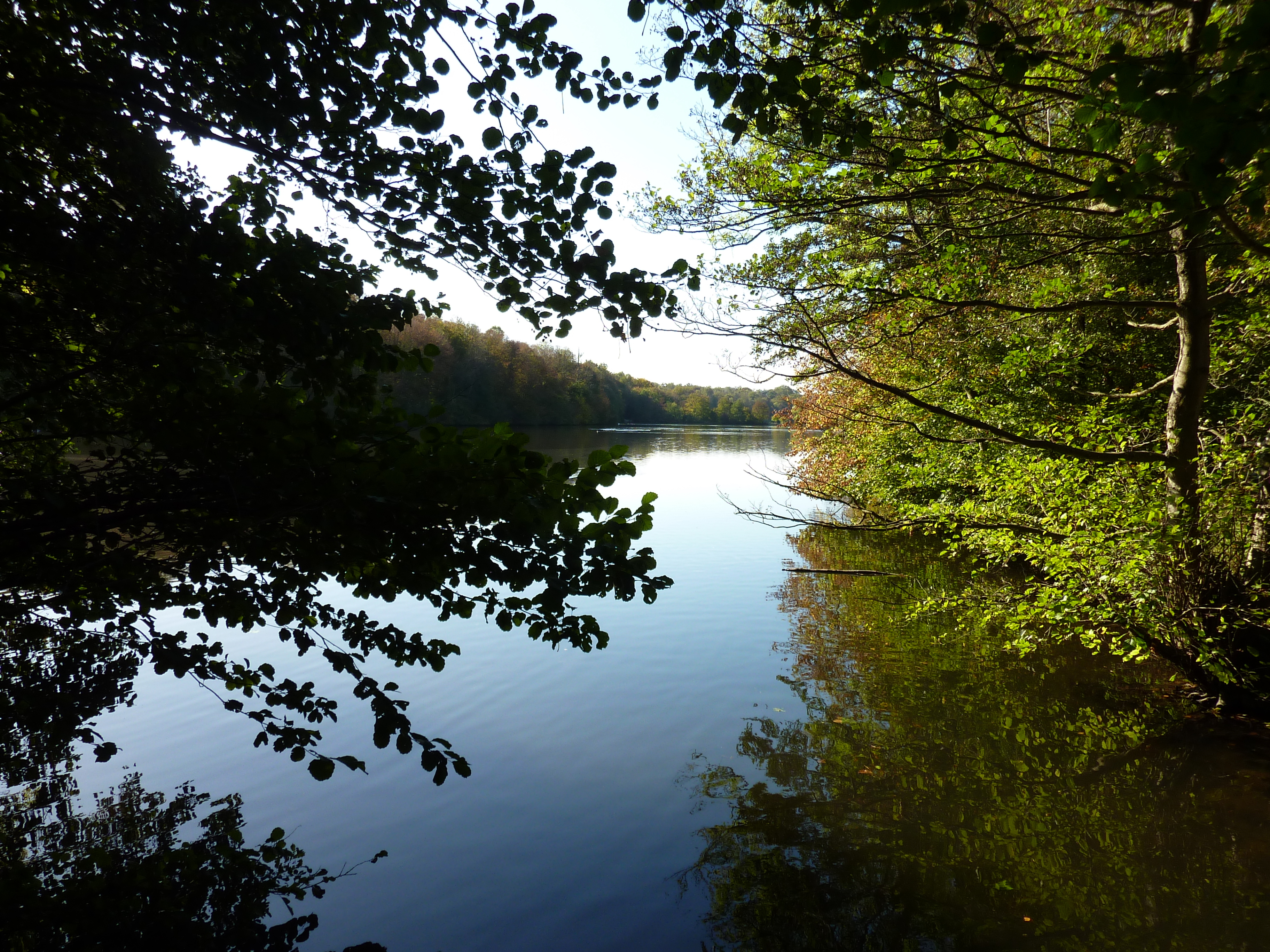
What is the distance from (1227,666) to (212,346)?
26.5 ft

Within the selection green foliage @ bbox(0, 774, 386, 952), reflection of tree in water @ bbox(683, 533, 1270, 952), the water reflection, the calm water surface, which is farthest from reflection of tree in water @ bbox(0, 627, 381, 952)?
the water reflection

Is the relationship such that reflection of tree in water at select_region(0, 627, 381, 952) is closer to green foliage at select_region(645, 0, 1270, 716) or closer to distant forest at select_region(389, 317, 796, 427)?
green foliage at select_region(645, 0, 1270, 716)

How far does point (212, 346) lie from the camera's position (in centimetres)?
328

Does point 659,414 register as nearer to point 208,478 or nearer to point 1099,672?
point 1099,672

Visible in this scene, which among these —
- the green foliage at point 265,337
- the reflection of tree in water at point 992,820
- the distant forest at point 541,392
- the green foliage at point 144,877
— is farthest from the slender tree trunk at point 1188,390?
the distant forest at point 541,392

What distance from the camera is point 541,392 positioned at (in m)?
61.6

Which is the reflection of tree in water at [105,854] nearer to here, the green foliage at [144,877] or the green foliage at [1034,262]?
the green foliage at [144,877]

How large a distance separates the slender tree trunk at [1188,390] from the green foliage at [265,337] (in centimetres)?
543

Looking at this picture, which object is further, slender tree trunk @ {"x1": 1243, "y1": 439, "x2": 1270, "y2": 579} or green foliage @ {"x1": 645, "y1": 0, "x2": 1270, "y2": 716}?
slender tree trunk @ {"x1": 1243, "y1": 439, "x2": 1270, "y2": 579}

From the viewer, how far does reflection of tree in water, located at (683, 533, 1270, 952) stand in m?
4.28

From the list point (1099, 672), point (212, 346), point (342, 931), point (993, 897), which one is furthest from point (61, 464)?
point (1099, 672)

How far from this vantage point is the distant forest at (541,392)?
141 ft

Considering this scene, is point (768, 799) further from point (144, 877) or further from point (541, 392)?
point (541, 392)

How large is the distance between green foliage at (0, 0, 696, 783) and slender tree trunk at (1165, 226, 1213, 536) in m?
5.43
